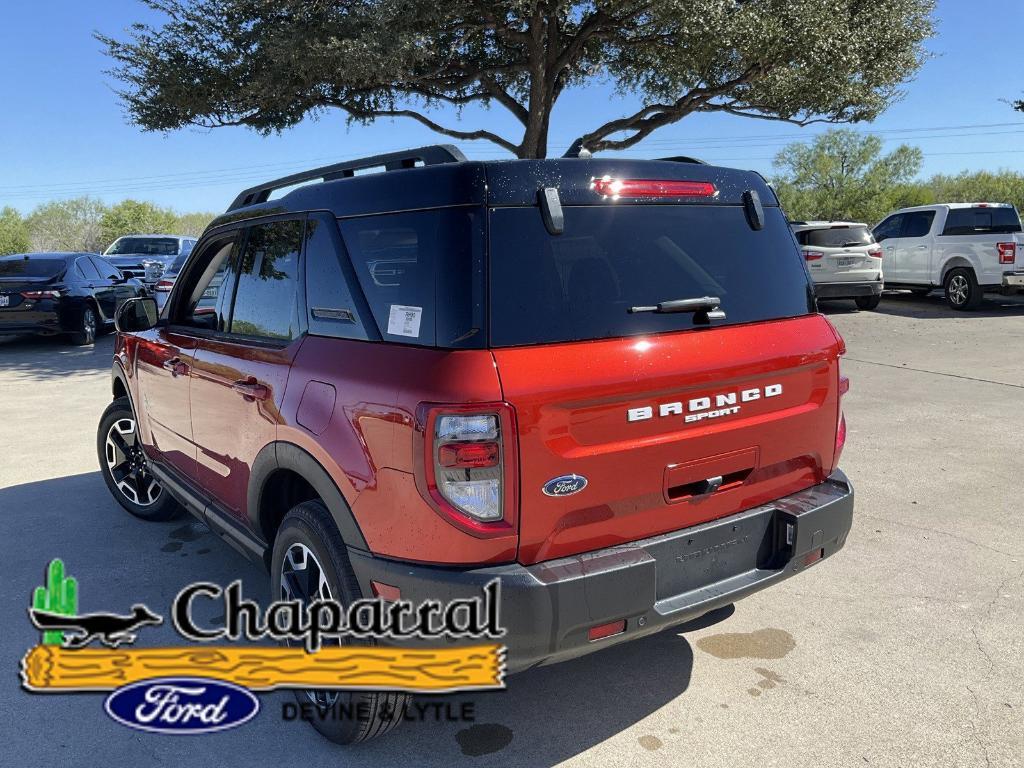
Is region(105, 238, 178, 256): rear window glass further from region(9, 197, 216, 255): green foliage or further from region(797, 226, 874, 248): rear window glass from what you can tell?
region(9, 197, 216, 255): green foliage

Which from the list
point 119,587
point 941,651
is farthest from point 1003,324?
point 119,587

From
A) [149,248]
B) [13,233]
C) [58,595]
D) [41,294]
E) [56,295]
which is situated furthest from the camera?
[13,233]

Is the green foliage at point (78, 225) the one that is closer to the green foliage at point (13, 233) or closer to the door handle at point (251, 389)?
the green foliage at point (13, 233)

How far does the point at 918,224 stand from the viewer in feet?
55.6

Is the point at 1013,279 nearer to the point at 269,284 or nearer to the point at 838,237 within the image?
the point at 838,237

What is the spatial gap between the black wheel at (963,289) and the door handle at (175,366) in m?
16.3

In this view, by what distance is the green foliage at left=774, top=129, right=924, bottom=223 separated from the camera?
84500 mm

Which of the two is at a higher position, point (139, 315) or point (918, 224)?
point (918, 224)

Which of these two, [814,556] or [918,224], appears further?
[918,224]

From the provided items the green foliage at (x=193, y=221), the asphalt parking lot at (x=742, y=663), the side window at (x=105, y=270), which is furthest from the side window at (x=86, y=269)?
the green foliage at (x=193, y=221)

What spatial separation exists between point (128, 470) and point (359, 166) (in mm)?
2970

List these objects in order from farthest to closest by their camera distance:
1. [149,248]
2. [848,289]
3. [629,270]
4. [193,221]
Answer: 1. [193,221]
2. [149,248]
3. [848,289]
4. [629,270]

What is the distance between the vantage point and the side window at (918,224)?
1673 centimetres

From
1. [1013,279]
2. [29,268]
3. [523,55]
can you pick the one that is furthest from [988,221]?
[29,268]
